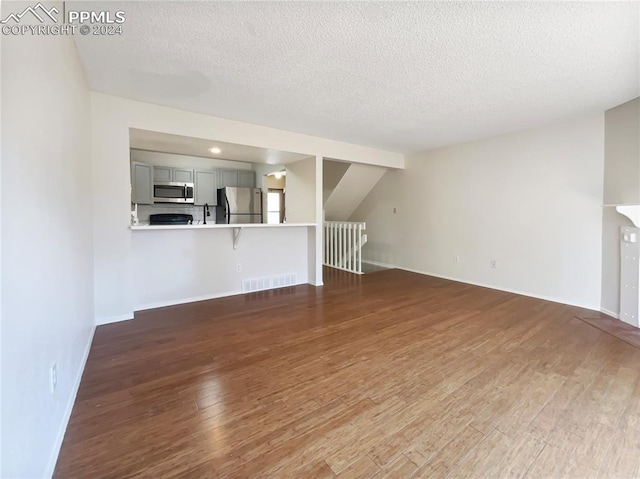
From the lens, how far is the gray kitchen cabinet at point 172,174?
5.00m

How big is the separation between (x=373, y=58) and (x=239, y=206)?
409 cm

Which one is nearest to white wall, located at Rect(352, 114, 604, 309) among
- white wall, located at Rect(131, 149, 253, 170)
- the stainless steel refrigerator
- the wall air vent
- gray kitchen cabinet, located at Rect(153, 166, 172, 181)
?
the wall air vent

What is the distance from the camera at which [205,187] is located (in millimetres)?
5477

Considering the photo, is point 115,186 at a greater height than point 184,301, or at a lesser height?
greater

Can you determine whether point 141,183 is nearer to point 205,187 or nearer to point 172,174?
point 172,174

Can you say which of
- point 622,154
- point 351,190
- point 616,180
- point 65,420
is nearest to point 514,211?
point 616,180

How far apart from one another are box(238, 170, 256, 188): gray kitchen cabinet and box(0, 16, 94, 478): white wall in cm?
383

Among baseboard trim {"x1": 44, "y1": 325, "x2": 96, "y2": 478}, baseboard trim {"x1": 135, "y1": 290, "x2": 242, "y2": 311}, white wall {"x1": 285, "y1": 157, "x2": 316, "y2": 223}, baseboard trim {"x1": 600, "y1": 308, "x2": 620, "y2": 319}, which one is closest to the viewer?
baseboard trim {"x1": 44, "y1": 325, "x2": 96, "y2": 478}

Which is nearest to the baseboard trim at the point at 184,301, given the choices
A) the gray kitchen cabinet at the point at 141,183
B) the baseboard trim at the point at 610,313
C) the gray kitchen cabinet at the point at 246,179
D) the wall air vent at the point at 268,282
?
the wall air vent at the point at 268,282

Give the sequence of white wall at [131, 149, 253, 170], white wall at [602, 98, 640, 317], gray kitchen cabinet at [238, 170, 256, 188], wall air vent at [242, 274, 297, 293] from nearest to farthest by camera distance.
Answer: white wall at [602, 98, 640, 317] < wall air vent at [242, 274, 297, 293] < white wall at [131, 149, 253, 170] < gray kitchen cabinet at [238, 170, 256, 188]

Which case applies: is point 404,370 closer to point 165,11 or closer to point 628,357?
point 628,357

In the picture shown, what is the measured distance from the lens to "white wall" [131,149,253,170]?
4.88 meters

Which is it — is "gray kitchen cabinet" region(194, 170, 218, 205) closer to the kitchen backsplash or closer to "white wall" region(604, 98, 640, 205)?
the kitchen backsplash

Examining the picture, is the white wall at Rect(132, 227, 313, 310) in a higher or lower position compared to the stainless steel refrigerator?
lower
